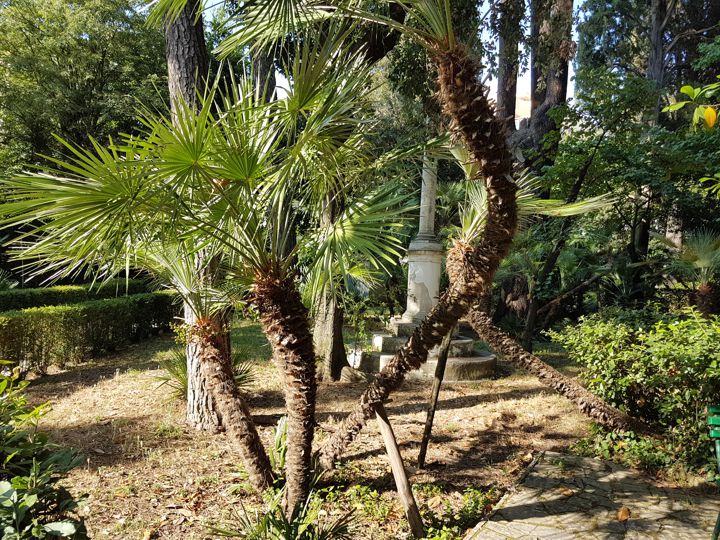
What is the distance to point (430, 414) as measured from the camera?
4.25 meters

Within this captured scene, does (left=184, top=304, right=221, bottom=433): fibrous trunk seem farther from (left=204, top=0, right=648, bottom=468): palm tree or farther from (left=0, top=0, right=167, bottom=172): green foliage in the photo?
(left=0, top=0, right=167, bottom=172): green foliage

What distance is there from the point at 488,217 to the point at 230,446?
11.0 ft

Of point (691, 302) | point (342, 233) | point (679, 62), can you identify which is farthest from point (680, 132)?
point (679, 62)

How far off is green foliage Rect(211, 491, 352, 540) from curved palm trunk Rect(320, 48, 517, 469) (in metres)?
0.58

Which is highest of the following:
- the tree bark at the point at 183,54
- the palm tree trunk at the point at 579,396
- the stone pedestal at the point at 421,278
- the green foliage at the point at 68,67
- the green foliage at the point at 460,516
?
the green foliage at the point at 68,67

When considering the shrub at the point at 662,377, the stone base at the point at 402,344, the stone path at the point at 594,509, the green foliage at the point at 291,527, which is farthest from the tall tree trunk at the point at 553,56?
the green foliage at the point at 291,527

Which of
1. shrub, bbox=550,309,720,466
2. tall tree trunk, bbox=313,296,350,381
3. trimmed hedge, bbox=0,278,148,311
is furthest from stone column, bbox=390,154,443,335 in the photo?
trimmed hedge, bbox=0,278,148,311

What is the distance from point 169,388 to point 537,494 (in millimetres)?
4625

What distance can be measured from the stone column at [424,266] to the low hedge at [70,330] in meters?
3.92

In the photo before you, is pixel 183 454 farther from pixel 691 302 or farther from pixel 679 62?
pixel 679 62

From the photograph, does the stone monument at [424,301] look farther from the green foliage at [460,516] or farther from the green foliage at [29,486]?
the green foliage at [29,486]

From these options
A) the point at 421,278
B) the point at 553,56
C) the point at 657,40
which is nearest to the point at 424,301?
the point at 421,278

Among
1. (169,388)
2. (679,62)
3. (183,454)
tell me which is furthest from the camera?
(679,62)

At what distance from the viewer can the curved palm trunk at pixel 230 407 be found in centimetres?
353
